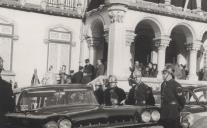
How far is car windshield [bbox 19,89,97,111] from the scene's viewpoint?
906cm

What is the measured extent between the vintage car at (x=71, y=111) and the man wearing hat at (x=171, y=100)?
0.40m

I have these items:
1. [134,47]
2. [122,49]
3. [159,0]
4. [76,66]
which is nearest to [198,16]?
[159,0]

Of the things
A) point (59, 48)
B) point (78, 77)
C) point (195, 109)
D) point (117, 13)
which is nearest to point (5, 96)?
point (195, 109)

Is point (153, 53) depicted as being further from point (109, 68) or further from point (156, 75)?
point (109, 68)

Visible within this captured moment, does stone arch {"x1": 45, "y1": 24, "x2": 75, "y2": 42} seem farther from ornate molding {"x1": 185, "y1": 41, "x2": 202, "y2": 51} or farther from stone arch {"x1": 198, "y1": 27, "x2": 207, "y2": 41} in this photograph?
stone arch {"x1": 198, "y1": 27, "x2": 207, "y2": 41}

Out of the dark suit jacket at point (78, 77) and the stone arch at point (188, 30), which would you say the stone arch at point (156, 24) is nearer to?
the stone arch at point (188, 30)

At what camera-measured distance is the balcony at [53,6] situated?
25297 millimetres

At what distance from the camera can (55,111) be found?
28.5ft

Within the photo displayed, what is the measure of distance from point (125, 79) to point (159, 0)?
22.9 ft

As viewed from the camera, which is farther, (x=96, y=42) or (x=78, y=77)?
A: (x=96, y=42)

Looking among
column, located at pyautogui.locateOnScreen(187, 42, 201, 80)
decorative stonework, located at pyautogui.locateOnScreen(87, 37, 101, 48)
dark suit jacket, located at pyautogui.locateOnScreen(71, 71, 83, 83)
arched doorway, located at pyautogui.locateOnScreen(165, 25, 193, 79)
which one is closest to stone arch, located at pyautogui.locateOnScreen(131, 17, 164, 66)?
arched doorway, located at pyautogui.locateOnScreen(165, 25, 193, 79)

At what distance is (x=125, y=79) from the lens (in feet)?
74.9

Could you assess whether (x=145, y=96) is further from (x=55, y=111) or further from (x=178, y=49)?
(x=178, y=49)

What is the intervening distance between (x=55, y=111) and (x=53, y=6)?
19.2m
